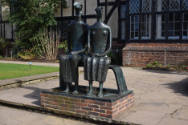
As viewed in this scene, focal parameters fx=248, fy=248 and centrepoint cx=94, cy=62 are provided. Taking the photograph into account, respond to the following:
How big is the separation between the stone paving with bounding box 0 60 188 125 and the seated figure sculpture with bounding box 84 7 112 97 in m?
0.81

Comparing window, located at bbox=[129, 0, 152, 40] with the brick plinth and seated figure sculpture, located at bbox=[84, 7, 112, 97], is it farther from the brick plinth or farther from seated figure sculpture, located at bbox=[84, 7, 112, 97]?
seated figure sculpture, located at bbox=[84, 7, 112, 97]

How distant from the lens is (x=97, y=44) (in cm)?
456

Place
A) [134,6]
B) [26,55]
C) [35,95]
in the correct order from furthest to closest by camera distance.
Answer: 1. [26,55]
2. [134,6]
3. [35,95]

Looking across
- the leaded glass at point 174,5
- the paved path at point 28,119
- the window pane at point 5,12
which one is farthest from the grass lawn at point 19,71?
the window pane at point 5,12

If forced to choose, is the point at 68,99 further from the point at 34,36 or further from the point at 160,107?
A: the point at 34,36

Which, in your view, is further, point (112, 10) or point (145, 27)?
point (112, 10)

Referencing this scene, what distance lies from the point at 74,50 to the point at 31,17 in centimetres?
1246

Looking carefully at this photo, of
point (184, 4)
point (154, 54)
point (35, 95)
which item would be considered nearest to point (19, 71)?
point (35, 95)

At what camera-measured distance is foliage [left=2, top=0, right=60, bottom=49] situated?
16297 millimetres

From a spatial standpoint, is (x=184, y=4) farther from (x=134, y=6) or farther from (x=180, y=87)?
(x=180, y=87)

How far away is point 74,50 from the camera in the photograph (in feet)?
15.8

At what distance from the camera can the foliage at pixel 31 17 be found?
16297 mm

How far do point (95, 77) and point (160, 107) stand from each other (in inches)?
58.2

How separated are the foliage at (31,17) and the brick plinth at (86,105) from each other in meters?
12.1
